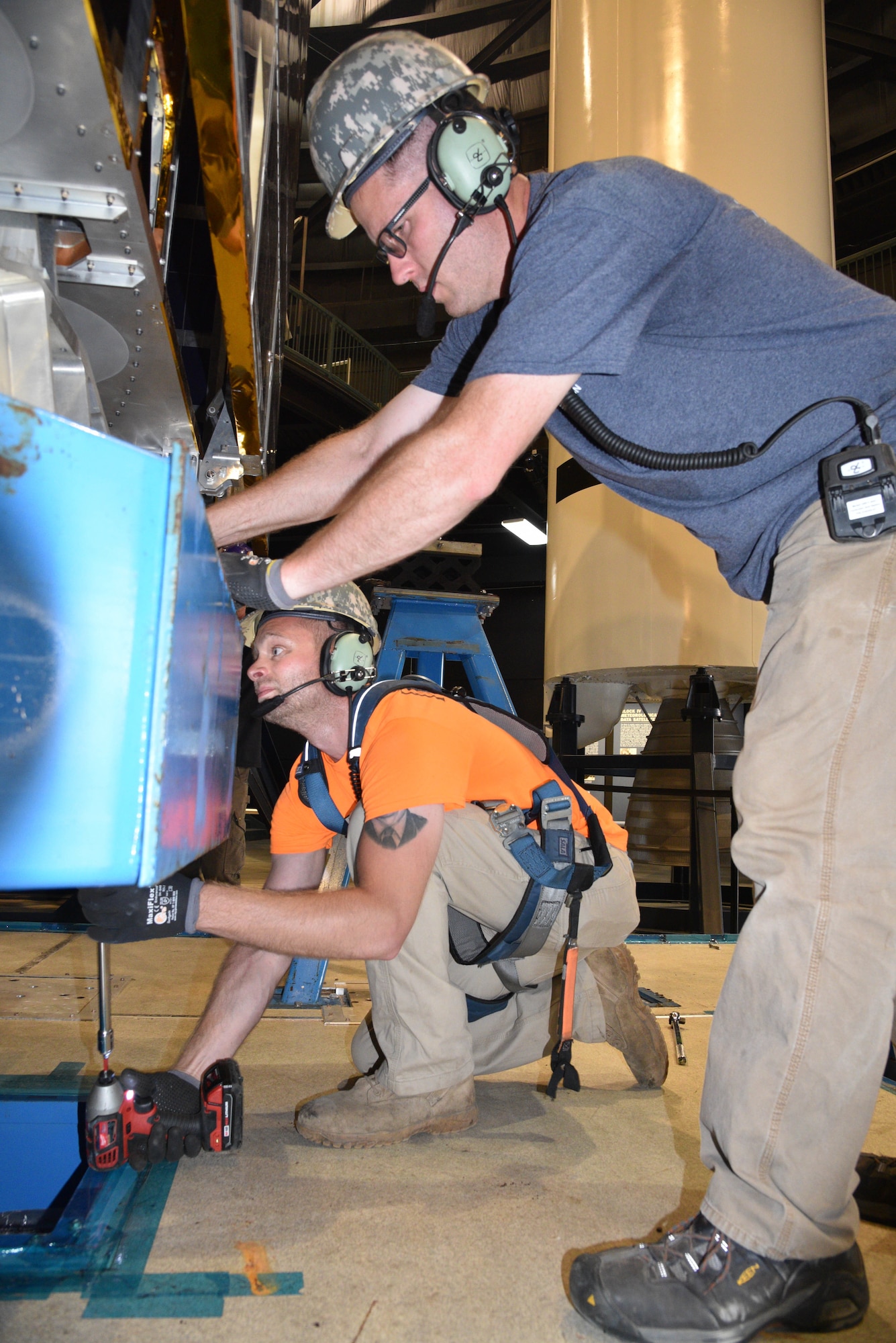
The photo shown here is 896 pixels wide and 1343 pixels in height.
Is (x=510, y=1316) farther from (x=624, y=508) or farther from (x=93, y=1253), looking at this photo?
(x=624, y=508)

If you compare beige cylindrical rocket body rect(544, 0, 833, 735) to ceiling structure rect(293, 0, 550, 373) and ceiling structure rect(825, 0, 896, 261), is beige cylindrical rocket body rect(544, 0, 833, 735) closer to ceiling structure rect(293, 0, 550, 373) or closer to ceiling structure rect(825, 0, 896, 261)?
ceiling structure rect(293, 0, 550, 373)

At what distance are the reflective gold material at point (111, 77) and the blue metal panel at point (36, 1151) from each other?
4.87 ft

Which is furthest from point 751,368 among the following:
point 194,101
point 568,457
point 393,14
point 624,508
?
point 393,14

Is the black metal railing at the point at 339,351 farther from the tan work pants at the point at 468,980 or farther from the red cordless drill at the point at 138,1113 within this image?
the red cordless drill at the point at 138,1113

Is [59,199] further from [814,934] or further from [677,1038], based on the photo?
[677,1038]

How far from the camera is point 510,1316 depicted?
950 millimetres

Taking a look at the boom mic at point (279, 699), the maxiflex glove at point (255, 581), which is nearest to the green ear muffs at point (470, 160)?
the maxiflex glove at point (255, 581)

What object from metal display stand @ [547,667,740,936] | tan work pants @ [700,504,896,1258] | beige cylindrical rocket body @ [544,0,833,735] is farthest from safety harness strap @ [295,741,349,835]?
metal display stand @ [547,667,740,936]

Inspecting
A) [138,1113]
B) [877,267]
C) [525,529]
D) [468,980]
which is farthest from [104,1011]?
[877,267]

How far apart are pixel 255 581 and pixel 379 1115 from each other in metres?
0.95

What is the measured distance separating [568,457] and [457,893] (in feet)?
9.47

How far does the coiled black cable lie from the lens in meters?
0.99

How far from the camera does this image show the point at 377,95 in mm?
1117

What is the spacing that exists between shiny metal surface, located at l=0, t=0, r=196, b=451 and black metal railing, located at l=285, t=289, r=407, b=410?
800 centimetres
